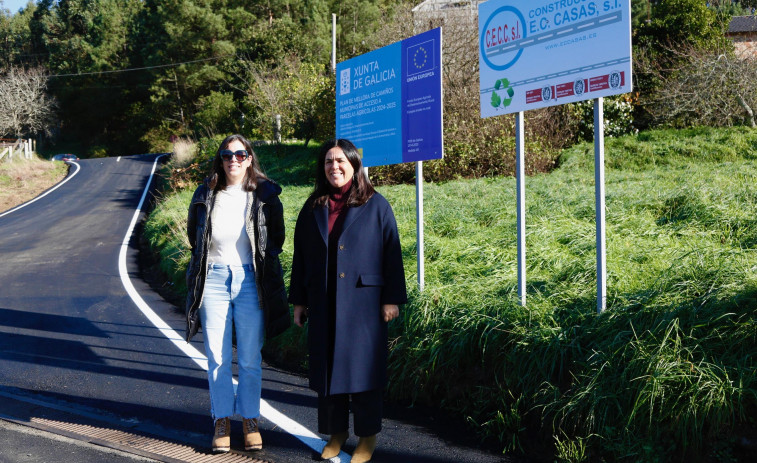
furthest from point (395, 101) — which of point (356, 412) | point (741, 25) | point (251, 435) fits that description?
point (741, 25)

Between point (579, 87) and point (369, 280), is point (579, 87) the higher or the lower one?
the higher one

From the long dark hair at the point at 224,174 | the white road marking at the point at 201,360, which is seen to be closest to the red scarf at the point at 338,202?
the long dark hair at the point at 224,174

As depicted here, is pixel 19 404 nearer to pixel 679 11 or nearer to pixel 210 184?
pixel 210 184

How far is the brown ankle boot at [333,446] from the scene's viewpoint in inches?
165

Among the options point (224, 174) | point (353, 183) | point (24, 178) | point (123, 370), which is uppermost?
point (24, 178)

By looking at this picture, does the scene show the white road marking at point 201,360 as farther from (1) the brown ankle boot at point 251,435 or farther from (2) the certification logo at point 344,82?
(2) the certification logo at point 344,82

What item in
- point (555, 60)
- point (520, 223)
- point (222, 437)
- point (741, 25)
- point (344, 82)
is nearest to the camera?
point (222, 437)

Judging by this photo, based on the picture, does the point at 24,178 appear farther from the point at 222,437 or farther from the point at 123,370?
the point at 222,437

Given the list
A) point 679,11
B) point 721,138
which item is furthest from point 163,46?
point 721,138

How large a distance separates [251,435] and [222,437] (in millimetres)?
186

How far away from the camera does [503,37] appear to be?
5.39 metres

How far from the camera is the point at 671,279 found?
15.9ft

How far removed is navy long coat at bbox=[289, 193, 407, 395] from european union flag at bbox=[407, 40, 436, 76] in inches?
94.6

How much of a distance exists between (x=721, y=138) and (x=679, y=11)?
9324 mm
